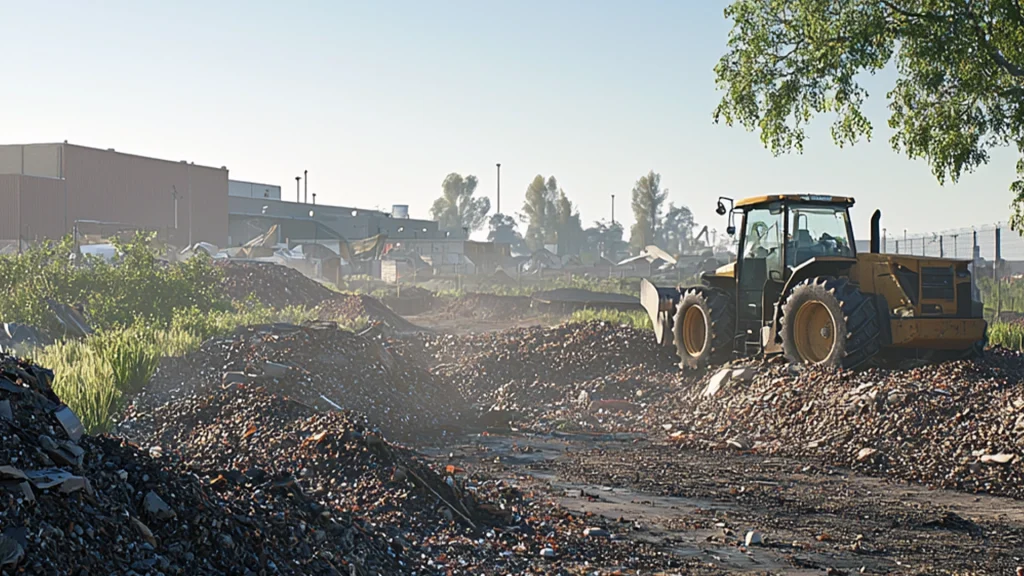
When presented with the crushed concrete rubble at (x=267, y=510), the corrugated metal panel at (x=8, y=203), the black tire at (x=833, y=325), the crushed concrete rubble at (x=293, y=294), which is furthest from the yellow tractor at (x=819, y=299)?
the corrugated metal panel at (x=8, y=203)

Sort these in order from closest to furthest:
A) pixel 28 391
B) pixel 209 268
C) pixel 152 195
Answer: pixel 28 391 < pixel 209 268 < pixel 152 195

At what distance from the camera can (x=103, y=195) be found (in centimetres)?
5434

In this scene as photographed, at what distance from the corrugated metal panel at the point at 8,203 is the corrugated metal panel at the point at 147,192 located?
3822mm

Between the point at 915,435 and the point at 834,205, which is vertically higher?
the point at 834,205

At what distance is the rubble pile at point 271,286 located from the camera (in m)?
29.4

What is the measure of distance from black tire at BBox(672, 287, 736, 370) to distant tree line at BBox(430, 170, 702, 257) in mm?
89004

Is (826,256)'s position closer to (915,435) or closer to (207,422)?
(915,435)

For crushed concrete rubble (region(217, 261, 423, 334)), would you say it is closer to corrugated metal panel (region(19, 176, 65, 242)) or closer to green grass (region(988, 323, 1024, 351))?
green grass (region(988, 323, 1024, 351))

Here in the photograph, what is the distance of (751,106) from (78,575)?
14893 mm

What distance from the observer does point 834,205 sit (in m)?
14.0

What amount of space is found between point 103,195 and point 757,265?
47.6 m

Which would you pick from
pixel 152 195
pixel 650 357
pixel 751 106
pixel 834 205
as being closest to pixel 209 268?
pixel 650 357

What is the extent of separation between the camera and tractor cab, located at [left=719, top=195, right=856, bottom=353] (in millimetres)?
13875

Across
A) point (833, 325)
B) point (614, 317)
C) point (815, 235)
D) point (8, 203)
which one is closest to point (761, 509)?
point (833, 325)
